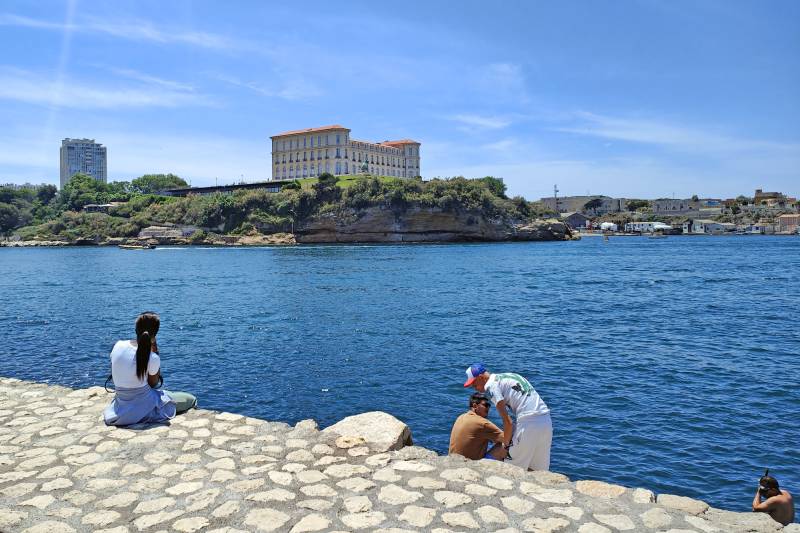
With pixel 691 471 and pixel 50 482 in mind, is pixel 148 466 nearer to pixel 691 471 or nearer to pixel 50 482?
pixel 50 482

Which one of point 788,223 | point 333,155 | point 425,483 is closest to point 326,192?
point 333,155

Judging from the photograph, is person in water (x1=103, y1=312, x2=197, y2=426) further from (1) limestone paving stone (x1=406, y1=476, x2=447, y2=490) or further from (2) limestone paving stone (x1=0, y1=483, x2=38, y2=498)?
(1) limestone paving stone (x1=406, y1=476, x2=447, y2=490)

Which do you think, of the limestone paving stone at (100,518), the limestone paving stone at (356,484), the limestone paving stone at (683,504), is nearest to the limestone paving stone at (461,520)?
the limestone paving stone at (356,484)

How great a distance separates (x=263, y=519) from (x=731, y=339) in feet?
73.4

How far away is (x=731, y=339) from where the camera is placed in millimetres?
22797

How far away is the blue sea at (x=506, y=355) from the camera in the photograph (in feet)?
40.1

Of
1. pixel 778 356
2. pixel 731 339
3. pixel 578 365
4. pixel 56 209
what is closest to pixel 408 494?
pixel 578 365

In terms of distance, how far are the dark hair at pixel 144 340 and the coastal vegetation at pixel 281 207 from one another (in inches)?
4338

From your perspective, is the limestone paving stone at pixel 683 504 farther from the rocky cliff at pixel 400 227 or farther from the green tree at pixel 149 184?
the green tree at pixel 149 184

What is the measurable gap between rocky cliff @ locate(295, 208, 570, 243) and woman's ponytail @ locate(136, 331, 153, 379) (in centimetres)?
11070

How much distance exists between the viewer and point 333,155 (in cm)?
15650

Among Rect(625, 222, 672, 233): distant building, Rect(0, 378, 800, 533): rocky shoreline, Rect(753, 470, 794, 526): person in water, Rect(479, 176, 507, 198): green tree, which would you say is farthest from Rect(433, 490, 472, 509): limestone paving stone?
Rect(625, 222, 672, 233): distant building

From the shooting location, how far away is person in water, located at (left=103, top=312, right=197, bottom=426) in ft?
28.7

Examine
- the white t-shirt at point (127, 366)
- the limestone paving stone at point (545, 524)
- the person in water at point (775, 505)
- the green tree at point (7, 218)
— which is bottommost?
the person in water at point (775, 505)
